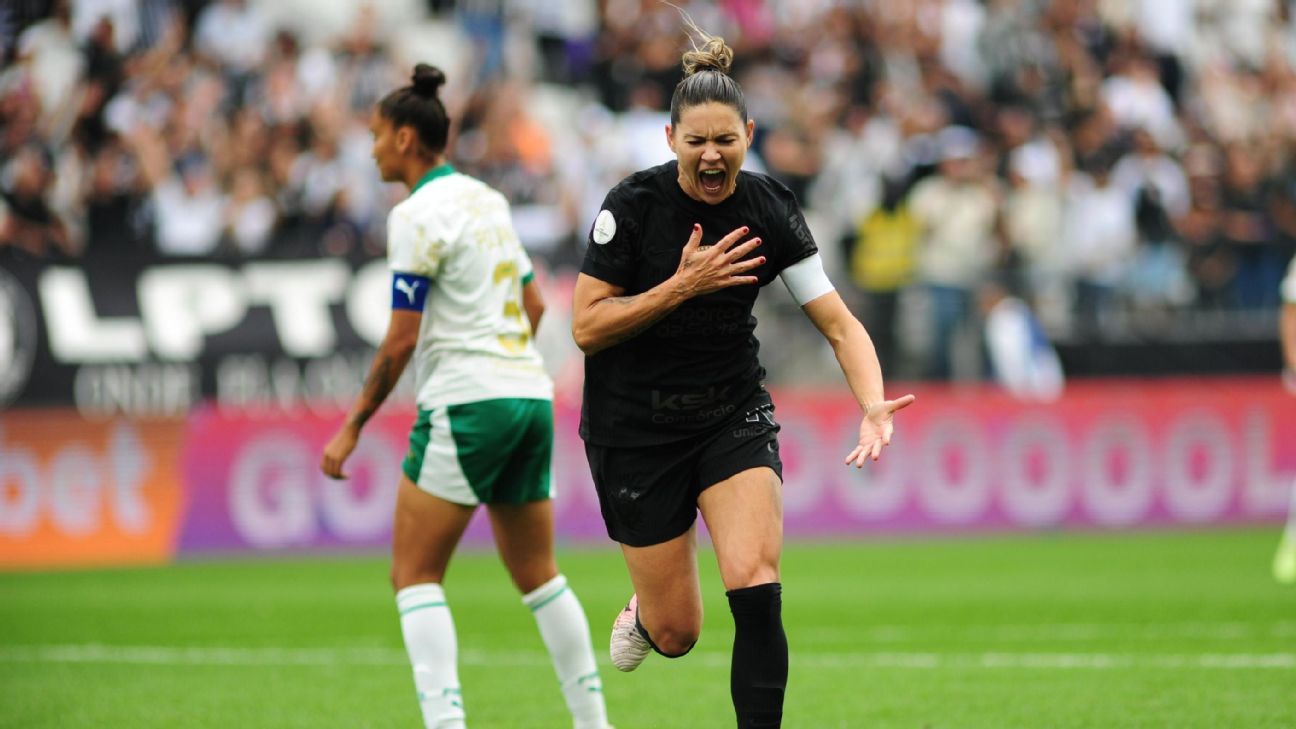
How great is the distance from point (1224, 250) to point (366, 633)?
12579 mm

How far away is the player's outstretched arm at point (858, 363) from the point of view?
6328mm

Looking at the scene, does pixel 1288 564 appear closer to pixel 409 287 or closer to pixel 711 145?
pixel 409 287

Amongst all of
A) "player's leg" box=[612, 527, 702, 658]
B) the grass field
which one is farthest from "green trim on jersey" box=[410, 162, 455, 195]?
the grass field

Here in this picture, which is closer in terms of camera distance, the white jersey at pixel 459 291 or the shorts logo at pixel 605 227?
the shorts logo at pixel 605 227

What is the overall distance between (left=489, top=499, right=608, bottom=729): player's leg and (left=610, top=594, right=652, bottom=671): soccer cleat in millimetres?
235

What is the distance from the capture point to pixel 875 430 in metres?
6.30

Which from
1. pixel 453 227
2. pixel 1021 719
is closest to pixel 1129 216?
pixel 1021 719

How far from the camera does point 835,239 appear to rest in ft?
65.7

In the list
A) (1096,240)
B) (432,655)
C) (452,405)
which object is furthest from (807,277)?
(1096,240)

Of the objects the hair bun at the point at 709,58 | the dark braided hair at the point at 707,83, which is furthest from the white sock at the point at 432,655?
the hair bun at the point at 709,58

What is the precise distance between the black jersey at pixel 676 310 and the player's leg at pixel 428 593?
825mm

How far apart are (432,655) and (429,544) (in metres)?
0.44

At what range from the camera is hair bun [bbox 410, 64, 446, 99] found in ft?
24.0

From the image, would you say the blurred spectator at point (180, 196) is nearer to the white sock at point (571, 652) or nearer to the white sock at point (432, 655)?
the white sock at point (571, 652)
